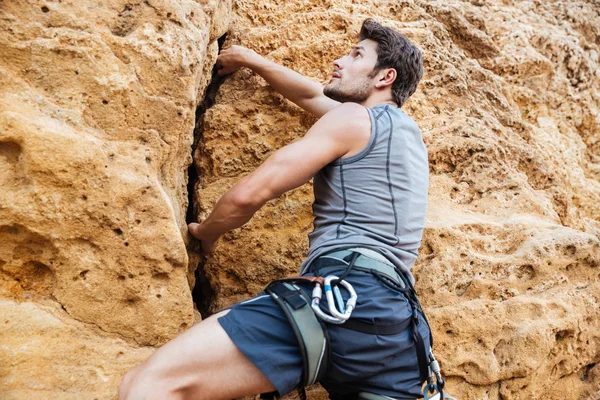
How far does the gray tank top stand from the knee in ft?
2.39

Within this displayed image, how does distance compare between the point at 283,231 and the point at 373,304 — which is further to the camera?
the point at 283,231

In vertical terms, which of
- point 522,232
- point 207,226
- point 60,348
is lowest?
point 522,232

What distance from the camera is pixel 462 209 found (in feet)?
10.9

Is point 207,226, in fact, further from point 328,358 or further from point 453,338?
point 453,338

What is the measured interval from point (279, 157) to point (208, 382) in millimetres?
897

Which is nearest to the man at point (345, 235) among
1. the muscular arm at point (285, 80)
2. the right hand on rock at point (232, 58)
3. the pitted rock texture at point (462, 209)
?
the muscular arm at point (285, 80)

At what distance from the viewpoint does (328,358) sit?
6.64ft

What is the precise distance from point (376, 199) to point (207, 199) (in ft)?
3.67

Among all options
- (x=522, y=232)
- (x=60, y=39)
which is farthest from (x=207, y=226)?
(x=522, y=232)

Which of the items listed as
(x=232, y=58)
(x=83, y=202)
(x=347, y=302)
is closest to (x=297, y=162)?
(x=347, y=302)

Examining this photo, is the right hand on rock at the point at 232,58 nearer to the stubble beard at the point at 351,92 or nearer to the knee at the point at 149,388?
the stubble beard at the point at 351,92

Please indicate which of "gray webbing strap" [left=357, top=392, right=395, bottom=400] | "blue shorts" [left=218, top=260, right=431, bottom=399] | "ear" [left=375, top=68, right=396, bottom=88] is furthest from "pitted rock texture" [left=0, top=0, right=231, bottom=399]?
"ear" [left=375, top=68, right=396, bottom=88]

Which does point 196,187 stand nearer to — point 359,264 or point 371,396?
point 359,264

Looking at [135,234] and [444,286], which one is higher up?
[135,234]
